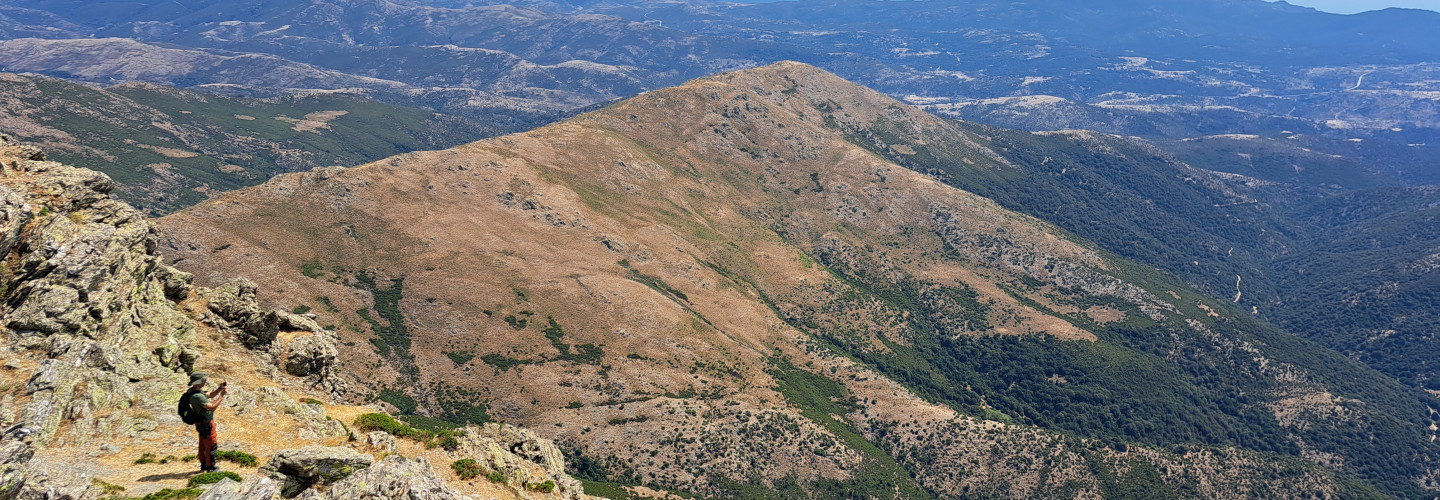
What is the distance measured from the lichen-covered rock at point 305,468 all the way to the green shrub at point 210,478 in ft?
6.01

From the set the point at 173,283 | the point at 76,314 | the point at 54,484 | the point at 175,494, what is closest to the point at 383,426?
the point at 76,314

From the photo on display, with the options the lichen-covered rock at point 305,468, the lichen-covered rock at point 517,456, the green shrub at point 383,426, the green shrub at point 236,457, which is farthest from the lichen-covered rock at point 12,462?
the lichen-covered rock at point 517,456

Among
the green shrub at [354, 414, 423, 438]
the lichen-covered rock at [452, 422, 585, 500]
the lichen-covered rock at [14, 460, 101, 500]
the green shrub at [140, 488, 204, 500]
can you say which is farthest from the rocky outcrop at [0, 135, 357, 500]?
the lichen-covered rock at [452, 422, 585, 500]

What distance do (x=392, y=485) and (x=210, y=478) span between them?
778 centimetres

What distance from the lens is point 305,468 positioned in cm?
3238

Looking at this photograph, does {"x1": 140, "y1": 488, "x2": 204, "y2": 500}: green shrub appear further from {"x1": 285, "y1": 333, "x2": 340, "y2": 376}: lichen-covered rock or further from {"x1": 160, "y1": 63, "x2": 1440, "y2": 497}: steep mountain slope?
{"x1": 160, "y1": 63, "x2": 1440, "y2": 497}: steep mountain slope

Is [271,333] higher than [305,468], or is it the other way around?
[305,468]

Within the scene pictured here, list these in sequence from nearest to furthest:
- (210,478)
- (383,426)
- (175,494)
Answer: (175,494) < (210,478) < (383,426)

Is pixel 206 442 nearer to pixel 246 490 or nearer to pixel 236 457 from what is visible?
pixel 236 457

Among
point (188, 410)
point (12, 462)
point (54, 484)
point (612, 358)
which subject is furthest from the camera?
point (612, 358)

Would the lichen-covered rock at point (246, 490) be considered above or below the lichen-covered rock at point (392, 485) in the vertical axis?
above

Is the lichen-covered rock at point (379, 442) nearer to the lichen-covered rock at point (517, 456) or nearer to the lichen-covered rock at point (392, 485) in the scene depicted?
the lichen-covered rock at point (517, 456)

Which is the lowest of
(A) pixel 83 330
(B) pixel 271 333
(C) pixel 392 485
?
(B) pixel 271 333

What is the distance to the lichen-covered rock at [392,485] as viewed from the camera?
3334 centimetres
